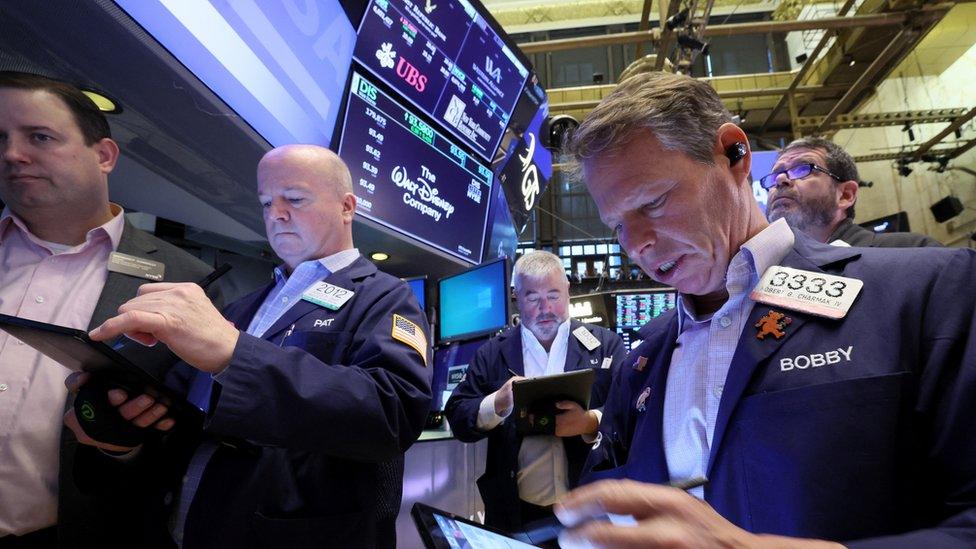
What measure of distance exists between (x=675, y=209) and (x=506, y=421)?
62.2 inches

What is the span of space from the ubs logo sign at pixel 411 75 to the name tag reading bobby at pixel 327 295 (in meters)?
2.32

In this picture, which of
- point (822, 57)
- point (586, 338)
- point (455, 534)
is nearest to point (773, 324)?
point (455, 534)

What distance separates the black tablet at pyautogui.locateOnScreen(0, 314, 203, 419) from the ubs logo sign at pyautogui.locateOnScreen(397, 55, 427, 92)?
269 centimetres

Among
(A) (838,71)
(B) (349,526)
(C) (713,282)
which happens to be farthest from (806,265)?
(A) (838,71)

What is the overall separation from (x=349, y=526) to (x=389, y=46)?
2864 millimetres

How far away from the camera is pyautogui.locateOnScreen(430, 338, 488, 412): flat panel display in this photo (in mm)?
3676

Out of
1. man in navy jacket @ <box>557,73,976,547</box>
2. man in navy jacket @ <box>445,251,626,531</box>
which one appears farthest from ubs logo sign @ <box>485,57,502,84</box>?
man in navy jacket @ <box>557,73,976,547</box>

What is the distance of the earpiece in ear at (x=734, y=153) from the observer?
1.05 meters

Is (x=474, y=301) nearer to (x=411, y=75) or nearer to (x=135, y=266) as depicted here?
(x=411, y=75)

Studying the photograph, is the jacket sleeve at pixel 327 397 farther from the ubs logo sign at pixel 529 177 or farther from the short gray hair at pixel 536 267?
the ubs logo sign at pixel 529 177

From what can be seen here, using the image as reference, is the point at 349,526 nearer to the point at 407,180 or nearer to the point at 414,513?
the point at 414,513

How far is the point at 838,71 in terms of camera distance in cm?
828

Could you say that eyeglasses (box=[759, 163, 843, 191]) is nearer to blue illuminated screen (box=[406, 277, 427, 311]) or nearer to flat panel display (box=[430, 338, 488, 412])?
flat panel display (box=[430, 338, 488, 412])

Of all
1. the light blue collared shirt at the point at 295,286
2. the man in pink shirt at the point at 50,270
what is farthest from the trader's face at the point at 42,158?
the light blue collared shirt at the point at 295,286
